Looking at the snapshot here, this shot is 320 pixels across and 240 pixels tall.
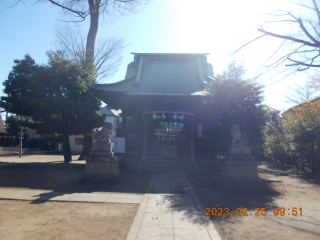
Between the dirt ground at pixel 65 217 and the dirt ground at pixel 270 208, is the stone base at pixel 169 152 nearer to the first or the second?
the dirt ground at pixel 270 208

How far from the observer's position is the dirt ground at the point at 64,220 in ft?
14.6

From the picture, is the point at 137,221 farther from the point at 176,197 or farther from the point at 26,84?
the point at 26,84

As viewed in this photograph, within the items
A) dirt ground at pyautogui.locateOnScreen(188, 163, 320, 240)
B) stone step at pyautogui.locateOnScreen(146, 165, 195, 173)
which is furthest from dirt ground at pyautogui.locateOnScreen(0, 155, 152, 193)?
dirt ground at pyautogui.locateOnScreen(188, 163, 320, 240)

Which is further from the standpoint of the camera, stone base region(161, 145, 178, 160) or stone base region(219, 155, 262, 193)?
stone base region(161, 145, 178, 160)

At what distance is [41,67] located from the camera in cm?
1314

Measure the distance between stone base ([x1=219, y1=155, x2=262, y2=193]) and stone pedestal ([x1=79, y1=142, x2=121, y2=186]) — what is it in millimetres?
4288

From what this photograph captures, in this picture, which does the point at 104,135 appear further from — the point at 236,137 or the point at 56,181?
the point at 236,137

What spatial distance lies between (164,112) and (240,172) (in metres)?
6.20

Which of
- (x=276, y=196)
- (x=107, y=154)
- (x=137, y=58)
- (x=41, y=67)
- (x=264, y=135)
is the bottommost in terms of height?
(x=276, y=196)

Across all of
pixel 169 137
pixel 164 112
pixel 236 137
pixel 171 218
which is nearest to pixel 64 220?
pixel 171 218

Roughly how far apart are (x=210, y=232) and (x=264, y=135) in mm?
7982

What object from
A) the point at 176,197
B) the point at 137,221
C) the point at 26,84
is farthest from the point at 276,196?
the point at 26,84

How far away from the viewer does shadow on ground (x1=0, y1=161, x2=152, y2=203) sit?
830 centimetres

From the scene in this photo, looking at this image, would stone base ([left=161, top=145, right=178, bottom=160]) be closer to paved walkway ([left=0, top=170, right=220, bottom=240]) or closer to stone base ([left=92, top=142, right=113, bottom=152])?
paved walkway ([left=0, top=170, right=220, bottom=240])
